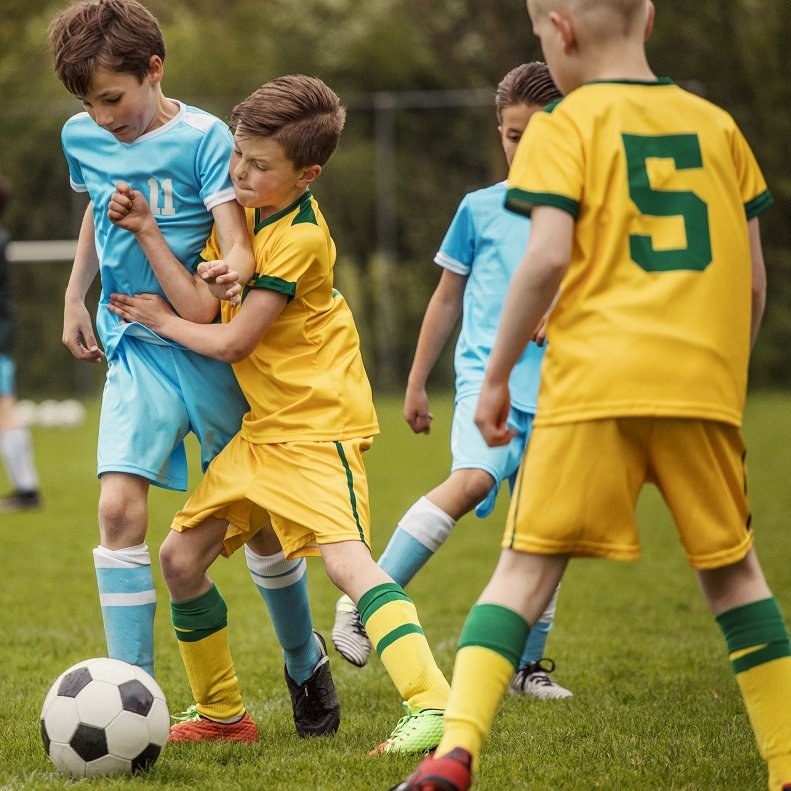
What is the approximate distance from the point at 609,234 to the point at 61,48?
5.12 ft

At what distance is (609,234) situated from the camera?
8.77ft

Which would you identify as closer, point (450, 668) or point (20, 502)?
point (450, 668)

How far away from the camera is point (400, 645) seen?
325cm

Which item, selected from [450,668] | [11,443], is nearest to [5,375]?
[11,443]

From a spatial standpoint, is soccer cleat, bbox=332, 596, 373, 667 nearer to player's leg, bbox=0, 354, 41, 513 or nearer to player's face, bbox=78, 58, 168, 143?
player's face, bbox=78, 58, 168, 143

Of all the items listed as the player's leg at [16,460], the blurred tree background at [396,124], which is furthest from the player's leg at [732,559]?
the blurred tree background at [396,124]

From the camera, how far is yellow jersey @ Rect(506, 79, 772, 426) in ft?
8.73

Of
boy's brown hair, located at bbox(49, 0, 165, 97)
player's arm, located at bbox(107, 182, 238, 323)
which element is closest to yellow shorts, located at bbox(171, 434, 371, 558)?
player's arm, located at bbox(107, 182, 238, 323)

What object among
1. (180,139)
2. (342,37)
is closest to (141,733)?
(180,139)

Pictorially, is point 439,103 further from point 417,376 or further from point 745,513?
point 745,513

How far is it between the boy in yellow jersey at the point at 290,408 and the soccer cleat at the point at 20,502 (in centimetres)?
595

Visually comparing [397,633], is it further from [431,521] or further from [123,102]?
[123,102]

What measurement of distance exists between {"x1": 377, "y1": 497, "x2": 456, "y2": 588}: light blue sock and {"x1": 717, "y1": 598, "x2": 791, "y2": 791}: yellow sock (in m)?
1.48

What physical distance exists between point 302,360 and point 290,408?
0.44ft
